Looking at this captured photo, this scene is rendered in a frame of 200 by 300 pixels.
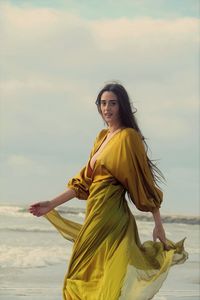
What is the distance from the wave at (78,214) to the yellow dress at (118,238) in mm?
10975

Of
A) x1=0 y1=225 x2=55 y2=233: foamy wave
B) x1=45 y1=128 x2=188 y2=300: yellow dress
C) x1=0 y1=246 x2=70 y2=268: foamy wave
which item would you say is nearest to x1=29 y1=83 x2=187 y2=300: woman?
x1=45 y1=128 x2=188 y2=300: yellow dress

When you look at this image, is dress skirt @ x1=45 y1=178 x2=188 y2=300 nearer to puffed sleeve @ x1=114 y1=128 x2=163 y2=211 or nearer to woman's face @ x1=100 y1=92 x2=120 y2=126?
puffed sleeve @ x1=114 y1=128 x2=163 y2=211

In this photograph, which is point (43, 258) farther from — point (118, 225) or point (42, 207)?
point (118, 225)

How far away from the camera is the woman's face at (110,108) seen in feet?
12.3

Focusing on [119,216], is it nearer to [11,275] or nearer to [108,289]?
[108,289]

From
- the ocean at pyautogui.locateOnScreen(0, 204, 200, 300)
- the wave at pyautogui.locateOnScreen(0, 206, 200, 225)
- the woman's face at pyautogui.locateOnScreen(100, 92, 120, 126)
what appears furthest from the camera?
the wave at pyautogui.locateOnScreen(0, 206, 200, 225)

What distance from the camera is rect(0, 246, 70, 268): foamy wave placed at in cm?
993


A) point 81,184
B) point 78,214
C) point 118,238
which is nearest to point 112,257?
point 118,238

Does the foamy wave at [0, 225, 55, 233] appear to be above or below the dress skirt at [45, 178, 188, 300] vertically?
below

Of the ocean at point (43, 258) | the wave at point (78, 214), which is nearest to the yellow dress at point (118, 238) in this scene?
the ocean at point (43, 258)

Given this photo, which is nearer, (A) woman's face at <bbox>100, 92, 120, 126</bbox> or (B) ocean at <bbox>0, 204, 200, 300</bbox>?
(A) woman's face at <bbox>100, 92, 120, 126</bbox>

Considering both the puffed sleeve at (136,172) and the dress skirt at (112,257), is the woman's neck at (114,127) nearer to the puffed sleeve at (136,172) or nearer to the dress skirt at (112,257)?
the puffed sleeve at (136,172)

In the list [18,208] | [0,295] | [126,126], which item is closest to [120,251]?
[126,126]

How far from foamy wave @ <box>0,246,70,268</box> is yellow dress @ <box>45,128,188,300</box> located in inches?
233
